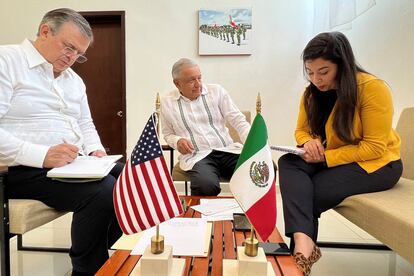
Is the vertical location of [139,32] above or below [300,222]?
above

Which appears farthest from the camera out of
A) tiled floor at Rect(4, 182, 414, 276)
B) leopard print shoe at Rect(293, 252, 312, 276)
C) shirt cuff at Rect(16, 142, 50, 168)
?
tiled floor at Rect(4, 182, 414, 276)

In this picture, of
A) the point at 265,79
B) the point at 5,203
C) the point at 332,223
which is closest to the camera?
the point at 5,203

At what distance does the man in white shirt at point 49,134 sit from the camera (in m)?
1.17

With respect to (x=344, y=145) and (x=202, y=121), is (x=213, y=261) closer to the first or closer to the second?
(x=344, y=145)

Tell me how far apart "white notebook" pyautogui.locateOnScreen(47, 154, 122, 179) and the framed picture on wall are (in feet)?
6.46

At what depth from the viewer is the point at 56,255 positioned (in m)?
1.65

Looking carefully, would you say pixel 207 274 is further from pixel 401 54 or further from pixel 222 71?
pixel 222 71

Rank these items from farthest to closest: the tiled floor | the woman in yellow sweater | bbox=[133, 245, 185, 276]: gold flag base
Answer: the tiled floor
the woman in yellow sweater
bbox=[133, 245, 185, 276]: gold flag base

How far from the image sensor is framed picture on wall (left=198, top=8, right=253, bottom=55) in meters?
2.93

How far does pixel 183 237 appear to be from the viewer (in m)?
0.98

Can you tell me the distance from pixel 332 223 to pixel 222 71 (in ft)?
5.40

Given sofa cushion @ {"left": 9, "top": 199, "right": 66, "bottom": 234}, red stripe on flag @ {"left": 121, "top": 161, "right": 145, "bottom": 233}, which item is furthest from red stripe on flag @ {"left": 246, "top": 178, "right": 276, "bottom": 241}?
sofa cushion @ {"left": 9, "top": 199, "right": 66, "bottom": 234}

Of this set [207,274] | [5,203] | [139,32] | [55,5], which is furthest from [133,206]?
[55,5]

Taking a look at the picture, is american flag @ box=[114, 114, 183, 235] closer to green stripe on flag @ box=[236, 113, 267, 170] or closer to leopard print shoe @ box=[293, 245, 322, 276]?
green stripe on flag @ box=[236, 113, 267, 170]
